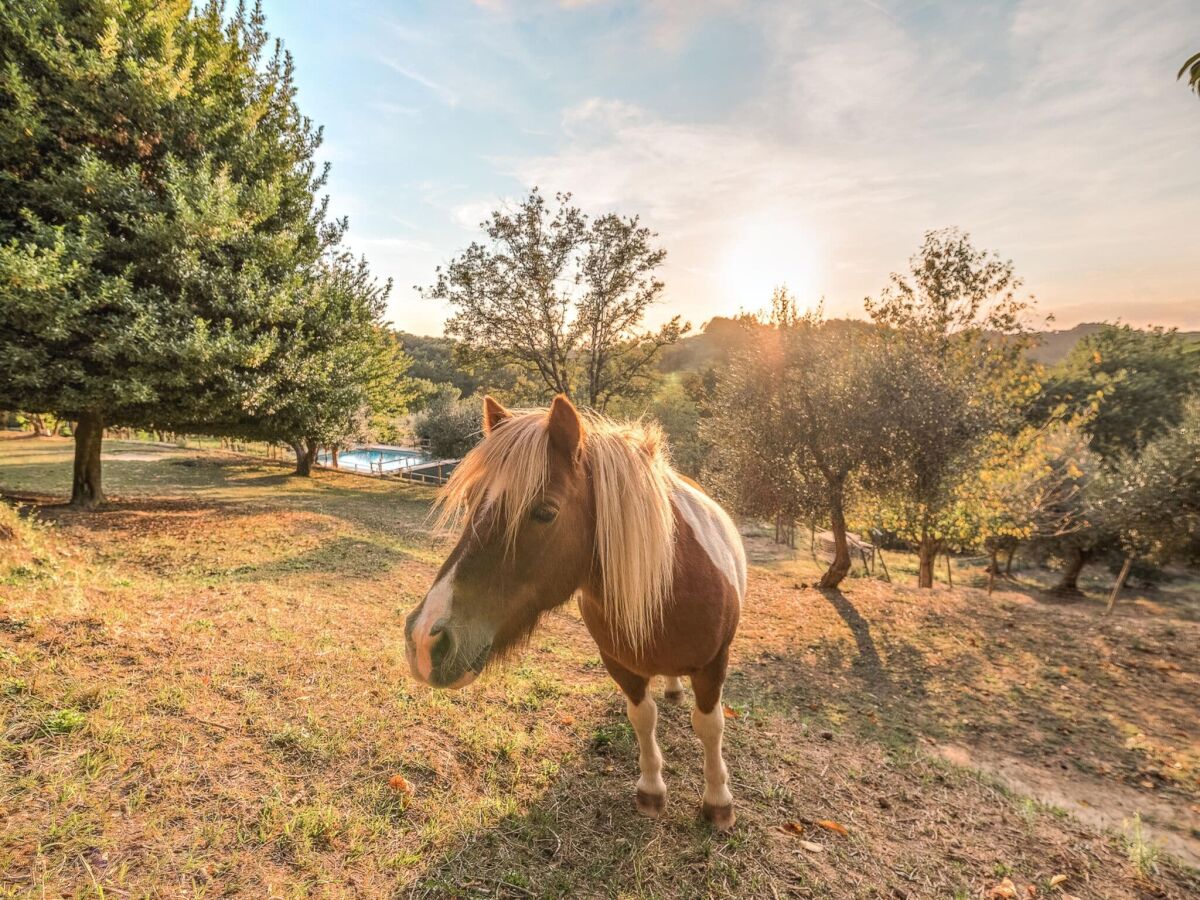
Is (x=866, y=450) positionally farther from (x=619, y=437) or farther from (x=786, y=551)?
(x=786, y=551)

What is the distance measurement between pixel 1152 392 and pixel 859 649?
3422 cm

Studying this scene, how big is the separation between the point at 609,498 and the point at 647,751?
6.33 feet

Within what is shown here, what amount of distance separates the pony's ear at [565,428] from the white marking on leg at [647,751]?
1.97 metres

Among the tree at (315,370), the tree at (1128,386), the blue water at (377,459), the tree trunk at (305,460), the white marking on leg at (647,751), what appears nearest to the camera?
the white marking on leg at (647,751)

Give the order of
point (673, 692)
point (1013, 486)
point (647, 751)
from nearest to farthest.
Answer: point (647, 751), point (673, 692), point (1013, 486)

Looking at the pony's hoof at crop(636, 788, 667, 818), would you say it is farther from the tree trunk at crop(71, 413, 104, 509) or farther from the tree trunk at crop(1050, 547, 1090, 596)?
the tree trunk at crop(1050, 547, 1090, 596)

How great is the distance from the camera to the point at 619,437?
8.60 feet

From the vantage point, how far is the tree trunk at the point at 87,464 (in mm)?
9852

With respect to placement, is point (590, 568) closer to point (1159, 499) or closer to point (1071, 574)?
point (1159, 499)

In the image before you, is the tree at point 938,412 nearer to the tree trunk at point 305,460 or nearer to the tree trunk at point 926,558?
the tree trunk at point 926,558

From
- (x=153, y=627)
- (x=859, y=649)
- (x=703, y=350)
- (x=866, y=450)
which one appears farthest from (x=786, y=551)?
(x=703, y=350)

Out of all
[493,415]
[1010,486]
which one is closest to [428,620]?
[493,415]

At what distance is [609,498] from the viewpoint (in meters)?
2.38

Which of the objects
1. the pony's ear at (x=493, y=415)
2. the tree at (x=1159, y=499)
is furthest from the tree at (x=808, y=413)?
the tree at (x=1159, y=499)
